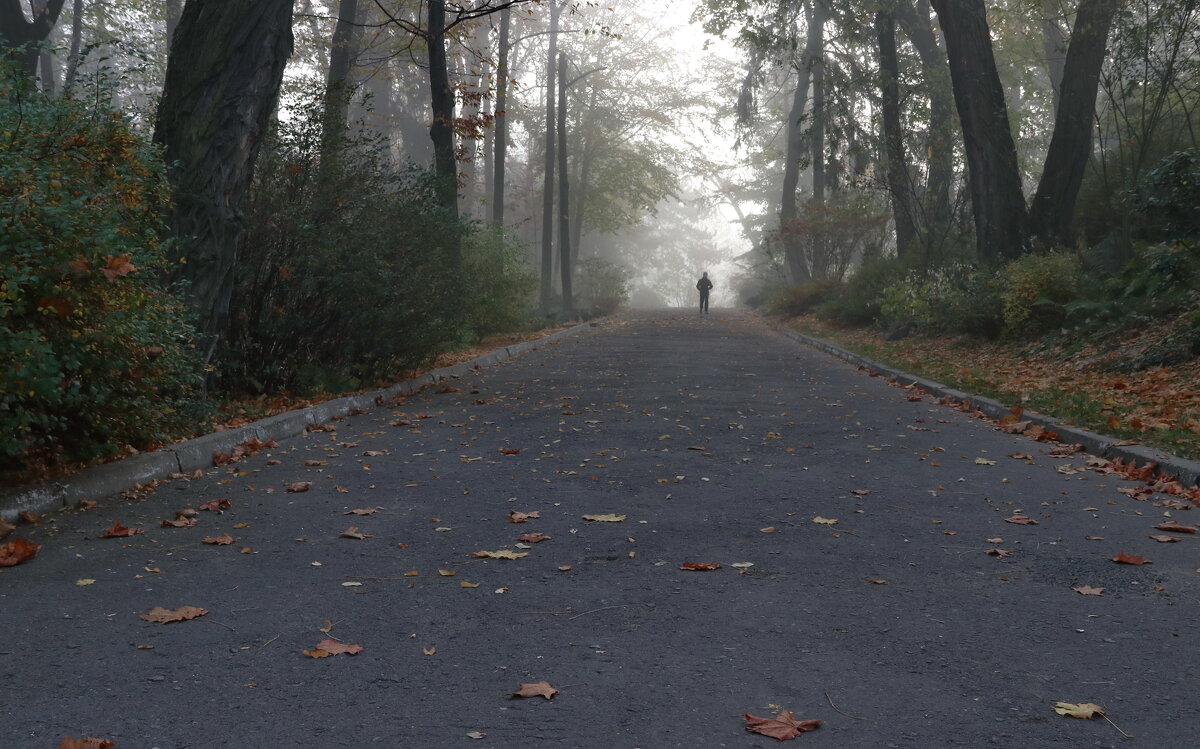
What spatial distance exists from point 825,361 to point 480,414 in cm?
999

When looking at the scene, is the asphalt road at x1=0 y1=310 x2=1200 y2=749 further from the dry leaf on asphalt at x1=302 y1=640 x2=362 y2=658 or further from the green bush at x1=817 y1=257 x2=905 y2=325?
the green bush at x1=817 y1=257 x2=905 y2=325

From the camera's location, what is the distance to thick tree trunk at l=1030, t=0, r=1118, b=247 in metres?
19.8

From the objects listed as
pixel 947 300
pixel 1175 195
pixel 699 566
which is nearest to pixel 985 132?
pixel 947 300

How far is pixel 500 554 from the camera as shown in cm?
545

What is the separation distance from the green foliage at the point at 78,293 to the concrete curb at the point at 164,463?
6.3 inches

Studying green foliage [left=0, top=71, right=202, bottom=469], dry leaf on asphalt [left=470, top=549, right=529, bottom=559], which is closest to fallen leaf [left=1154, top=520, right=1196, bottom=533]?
dry leaf on asphalt [left=470, top=549, right=529, bottom=559]

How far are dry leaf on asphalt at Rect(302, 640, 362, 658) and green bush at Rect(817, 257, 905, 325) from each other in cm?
2312

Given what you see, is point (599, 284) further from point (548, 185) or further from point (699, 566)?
point (699, 566)

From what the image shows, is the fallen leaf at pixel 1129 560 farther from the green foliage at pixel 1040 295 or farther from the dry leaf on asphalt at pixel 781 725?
the green foliage at pixel 1040 295

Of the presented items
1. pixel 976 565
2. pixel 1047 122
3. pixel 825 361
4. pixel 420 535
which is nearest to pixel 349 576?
pixel 420 535

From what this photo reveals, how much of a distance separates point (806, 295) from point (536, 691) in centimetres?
3435

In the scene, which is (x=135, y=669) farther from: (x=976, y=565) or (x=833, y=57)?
(x=833, y=57)

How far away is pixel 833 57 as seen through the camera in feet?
139

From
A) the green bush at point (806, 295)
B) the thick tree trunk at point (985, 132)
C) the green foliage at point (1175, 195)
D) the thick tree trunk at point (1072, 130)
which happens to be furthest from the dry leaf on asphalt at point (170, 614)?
the green bush at point (806, 295)
